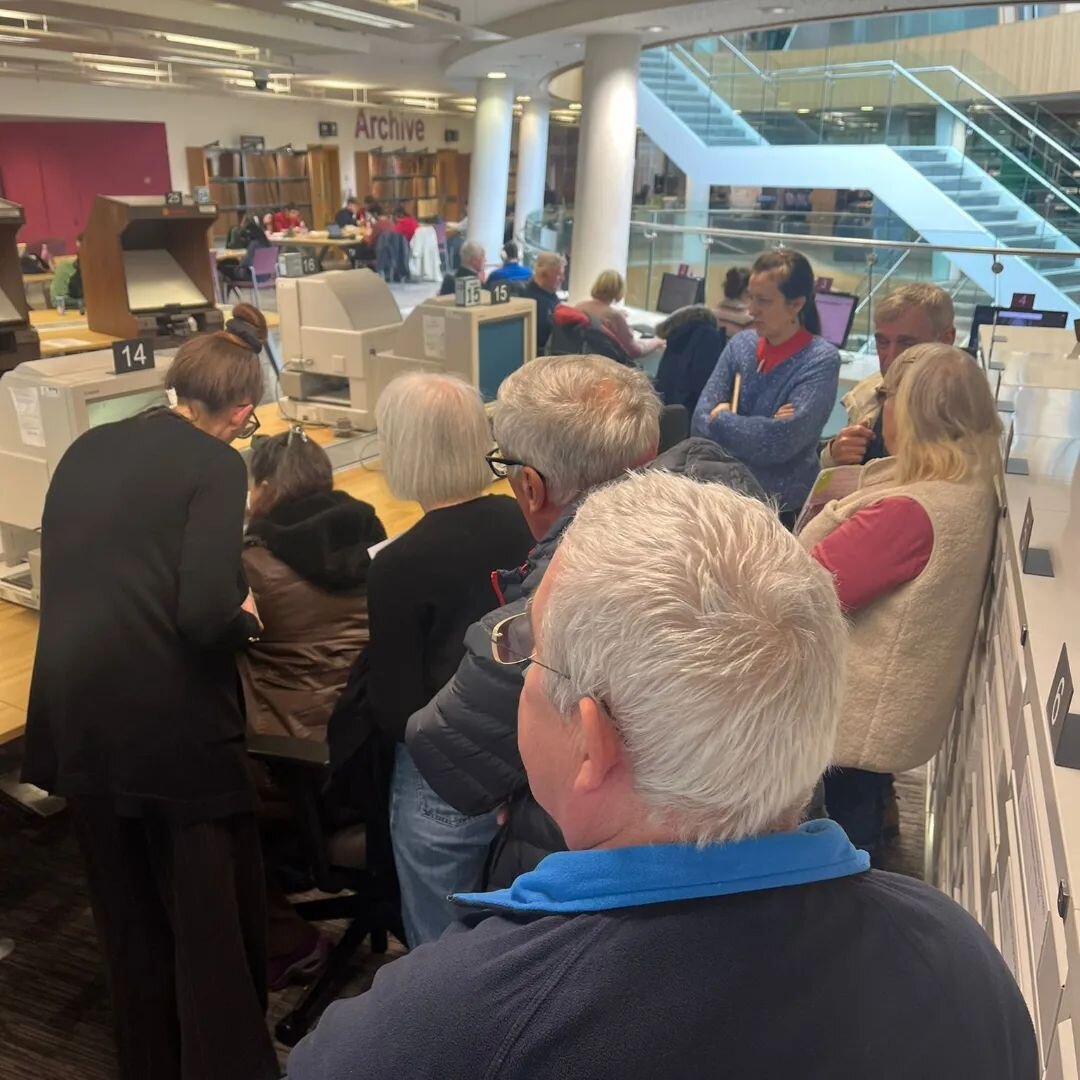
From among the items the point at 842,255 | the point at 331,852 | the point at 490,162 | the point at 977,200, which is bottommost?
the point at 331,852

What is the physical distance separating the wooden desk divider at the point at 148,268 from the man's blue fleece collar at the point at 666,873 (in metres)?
3.37

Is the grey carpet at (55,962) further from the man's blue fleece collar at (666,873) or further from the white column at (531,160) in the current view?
the white column at (531,160)

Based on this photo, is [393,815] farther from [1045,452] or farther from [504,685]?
[1045,452]

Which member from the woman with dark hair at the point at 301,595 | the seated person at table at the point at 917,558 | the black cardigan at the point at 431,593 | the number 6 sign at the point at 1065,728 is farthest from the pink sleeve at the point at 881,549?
the woman with dark hair at the point at 301,595

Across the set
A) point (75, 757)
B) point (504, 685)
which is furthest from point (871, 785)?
point (75, 757)

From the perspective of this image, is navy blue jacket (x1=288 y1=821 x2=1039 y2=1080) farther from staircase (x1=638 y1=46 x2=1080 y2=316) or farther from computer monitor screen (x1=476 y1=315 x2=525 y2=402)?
staircase (x1=638 y1=46 x2=1080 y2=316)

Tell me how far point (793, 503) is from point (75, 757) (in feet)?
7.21

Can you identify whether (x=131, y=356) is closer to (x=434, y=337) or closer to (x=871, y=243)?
(x=434, y=337)

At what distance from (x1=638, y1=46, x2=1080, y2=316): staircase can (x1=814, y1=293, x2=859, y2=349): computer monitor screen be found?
435cm

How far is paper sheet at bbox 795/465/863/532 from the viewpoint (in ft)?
7.54

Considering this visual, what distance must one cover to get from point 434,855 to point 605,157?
7.38 metres

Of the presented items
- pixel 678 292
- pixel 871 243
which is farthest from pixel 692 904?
pixel 678 292

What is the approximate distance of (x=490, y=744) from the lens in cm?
133

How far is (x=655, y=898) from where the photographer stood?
0.68 m
